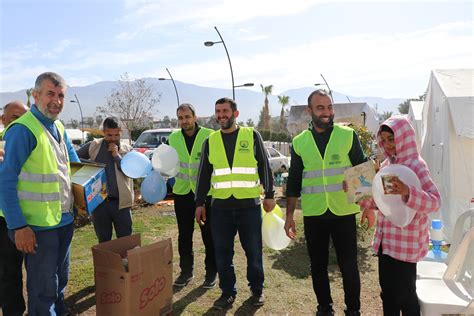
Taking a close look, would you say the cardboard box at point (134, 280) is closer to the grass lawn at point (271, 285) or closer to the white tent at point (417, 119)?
the grass lawn at point (271, 285)

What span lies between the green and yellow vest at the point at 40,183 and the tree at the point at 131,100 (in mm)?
25169

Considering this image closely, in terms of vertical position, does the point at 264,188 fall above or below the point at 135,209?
above

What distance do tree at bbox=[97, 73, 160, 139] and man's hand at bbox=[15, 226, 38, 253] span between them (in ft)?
83.2

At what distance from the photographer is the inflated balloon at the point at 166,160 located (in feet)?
13.7

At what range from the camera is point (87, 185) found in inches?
118

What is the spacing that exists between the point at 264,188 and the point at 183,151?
1.12 metres

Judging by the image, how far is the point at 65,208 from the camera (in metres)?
2.82

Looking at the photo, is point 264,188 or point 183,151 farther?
point 183,151

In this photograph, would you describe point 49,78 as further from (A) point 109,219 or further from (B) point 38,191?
(A) point 109,219

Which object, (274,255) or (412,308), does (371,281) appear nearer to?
(274,255)

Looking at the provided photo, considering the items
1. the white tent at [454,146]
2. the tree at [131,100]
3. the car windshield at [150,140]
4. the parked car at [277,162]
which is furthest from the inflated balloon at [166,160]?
the tree at [131,100]

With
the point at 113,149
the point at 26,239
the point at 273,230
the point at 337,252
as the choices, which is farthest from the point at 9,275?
the point at 337,252

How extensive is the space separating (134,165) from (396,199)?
2587mm

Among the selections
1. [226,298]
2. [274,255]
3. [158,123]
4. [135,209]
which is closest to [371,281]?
[274,255]
